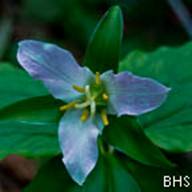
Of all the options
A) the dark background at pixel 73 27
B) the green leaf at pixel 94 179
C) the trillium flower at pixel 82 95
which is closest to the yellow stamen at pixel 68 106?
the trillium flower at pixel 82 95

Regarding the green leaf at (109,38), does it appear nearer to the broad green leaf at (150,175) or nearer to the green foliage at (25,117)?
the green foliage at (25,117)

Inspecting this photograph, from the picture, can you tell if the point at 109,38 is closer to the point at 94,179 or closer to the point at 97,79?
the point at 97,79

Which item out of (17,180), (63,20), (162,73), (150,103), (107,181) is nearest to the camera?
(150,103)

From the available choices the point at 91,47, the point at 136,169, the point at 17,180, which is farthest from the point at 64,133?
the point at 17,180

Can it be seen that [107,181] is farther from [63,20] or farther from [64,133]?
[63,20]

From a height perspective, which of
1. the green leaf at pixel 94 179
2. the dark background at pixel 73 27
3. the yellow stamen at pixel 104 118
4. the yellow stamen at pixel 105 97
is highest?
the yellow stamen at pixel 105 97

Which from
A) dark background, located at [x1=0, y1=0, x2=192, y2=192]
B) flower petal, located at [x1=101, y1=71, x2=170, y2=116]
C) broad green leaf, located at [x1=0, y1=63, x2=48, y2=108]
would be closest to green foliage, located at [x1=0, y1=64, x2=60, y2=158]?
broad green leaf, located at [x1=0, y1=63, x2=48, y2=108]
